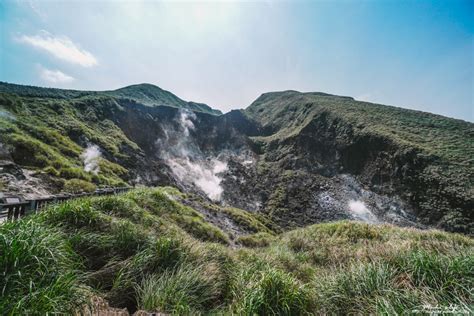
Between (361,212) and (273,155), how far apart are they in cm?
2646

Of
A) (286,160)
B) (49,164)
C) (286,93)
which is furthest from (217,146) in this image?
(286,93)

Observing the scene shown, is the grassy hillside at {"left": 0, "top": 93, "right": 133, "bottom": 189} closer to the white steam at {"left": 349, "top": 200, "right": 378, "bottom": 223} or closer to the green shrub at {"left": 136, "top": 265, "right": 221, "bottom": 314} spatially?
the green shrub at {"left": 136, "top": 265, "right": 221, "bottom": 314}

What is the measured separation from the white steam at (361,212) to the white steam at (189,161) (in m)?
24.3

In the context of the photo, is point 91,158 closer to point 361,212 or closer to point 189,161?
point 189,161

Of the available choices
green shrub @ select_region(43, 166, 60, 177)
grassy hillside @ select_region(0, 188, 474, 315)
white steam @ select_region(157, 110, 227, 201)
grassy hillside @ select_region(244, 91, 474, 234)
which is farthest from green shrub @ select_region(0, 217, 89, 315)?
grassy hillside @ select_region(244, 91, 474, 234)

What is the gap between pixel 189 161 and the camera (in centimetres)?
5244

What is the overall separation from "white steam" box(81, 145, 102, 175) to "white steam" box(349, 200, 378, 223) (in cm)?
3835

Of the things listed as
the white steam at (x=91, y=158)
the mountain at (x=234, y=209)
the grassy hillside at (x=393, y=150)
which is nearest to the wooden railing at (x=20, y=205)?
the mountain at (x=234, y=209)

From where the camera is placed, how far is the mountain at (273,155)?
26094mm

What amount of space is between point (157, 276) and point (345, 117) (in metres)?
61.3

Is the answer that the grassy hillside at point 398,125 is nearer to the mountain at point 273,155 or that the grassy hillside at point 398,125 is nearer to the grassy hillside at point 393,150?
the grassy hillside at point 393,150

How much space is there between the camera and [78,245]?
12.7ft

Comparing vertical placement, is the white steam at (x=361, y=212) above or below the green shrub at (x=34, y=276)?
below

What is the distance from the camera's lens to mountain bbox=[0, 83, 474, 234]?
2609 centimetres
